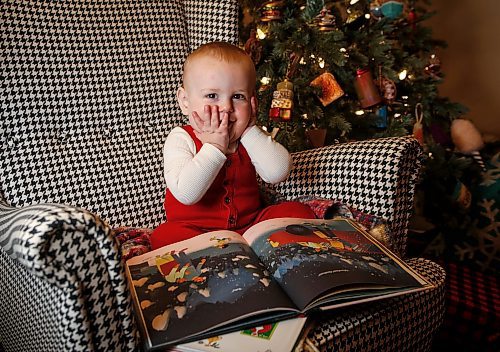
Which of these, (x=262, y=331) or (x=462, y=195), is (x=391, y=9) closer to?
(x=462, y=195)

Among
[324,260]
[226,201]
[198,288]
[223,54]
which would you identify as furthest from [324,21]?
[198,288]

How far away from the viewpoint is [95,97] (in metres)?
1.14

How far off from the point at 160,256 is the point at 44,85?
53cm

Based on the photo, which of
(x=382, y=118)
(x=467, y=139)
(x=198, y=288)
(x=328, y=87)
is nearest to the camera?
(x=198, y=288)

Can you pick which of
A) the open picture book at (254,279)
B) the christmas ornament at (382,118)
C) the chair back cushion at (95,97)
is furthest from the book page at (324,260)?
the christmas ornament at (382,118)

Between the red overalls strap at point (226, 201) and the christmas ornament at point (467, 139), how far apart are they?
1.12m

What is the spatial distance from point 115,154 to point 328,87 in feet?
2.49

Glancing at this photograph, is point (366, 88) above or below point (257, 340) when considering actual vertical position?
above

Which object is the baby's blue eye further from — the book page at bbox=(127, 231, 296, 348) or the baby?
the book page at bbox=(127, 231, 296, 348)

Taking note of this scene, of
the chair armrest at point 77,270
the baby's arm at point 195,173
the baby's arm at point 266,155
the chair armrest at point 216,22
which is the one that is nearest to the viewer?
the chair armrest at point 77,270

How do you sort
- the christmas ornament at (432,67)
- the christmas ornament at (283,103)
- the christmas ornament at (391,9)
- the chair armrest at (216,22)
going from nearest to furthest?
the chair armrest at (216,22), the christmas ornament at (283,103), the christmas ornament at (391,9), the christmas ornament at (432,67)

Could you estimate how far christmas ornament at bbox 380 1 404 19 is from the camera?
1.66m

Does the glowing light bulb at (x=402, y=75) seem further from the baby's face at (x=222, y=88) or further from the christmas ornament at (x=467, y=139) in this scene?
the baby's face at (x=222, y=88)

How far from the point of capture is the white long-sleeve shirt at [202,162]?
96 centimetres
